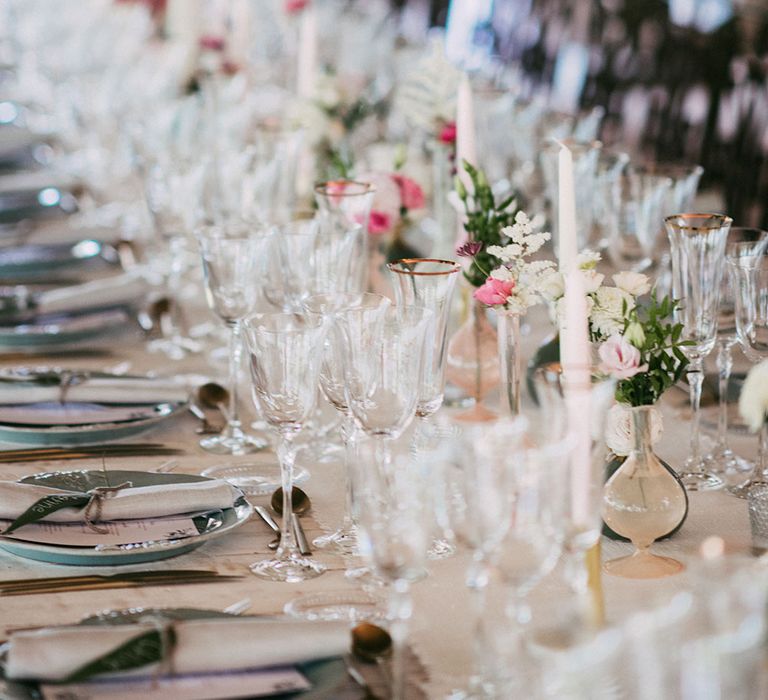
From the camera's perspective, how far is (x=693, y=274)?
1.68 meters

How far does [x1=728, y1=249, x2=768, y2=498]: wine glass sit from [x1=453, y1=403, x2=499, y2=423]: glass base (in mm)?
473

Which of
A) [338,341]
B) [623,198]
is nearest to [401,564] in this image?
[338,341]

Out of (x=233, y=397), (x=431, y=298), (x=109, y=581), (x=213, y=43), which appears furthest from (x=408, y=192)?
(x=213, y=43)

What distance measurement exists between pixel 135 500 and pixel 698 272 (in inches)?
30.5

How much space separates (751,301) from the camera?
1625mm

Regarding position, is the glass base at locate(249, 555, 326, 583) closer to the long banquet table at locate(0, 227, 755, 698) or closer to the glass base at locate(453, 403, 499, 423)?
the long banquet table at locate(0, 227, 755, 698)

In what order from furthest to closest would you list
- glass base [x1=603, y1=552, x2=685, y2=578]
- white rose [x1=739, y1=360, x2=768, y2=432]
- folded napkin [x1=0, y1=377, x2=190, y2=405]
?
folded napkin [x1=0, y1=377, x2=190, y2=405] < glass base [x1=603, y1=552, x2=685, y2=578] < white rose [x1=739, y1=360, x2=768, y2=432]

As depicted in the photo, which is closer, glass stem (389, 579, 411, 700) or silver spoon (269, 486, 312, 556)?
glass stem (389, 579, 411, 700)

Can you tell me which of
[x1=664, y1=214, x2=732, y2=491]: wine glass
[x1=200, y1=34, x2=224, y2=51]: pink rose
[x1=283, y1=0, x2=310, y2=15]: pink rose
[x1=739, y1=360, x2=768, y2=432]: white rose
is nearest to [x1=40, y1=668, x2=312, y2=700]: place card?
[x1=739, y1=360, x2=768, y2=432]: white rose

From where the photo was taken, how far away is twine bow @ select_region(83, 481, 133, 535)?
153 centimetres

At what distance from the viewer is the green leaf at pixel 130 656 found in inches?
46.3

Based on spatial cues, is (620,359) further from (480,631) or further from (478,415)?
(478,415)

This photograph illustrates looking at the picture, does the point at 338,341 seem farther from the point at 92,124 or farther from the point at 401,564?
the point at 92,124

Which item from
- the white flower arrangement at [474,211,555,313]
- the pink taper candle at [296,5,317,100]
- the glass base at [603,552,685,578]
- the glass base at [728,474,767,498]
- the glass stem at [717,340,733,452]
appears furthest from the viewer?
the pink taper candle at [296,5,317,100]
